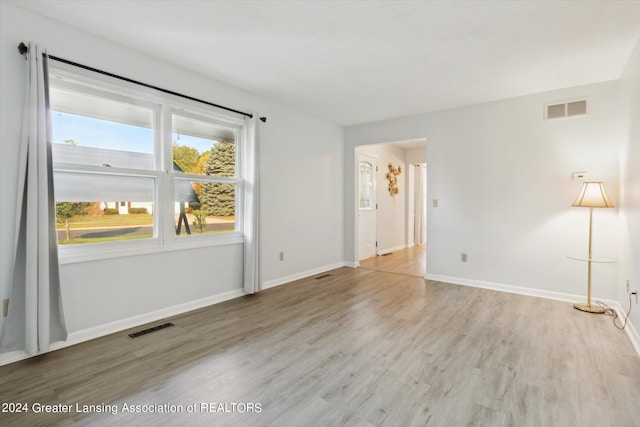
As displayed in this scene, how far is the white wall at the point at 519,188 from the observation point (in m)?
3.56

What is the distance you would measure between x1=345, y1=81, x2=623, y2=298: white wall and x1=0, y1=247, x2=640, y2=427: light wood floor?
0.80 m

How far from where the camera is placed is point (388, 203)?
7367 mm

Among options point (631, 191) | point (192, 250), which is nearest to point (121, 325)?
point (192, 250)

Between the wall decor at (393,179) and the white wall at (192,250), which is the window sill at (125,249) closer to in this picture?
the white wall at (192,250)

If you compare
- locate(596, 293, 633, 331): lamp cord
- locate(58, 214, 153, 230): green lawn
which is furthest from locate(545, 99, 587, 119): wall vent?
locate(58, 214, 153, 230): green lawn

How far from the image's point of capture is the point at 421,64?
10.3 ft

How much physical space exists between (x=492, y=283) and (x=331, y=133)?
3485mm

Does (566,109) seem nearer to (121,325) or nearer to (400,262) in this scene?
(400,262)

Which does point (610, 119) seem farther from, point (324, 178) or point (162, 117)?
point (162, 117)

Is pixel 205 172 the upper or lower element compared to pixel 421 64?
lower

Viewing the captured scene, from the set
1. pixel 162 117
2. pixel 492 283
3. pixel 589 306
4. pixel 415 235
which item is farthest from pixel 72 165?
pixel 415 235

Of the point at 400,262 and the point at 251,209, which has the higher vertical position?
the point at 251,209

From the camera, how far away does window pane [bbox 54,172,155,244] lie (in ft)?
8.61

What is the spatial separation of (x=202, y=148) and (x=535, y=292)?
179 inches
